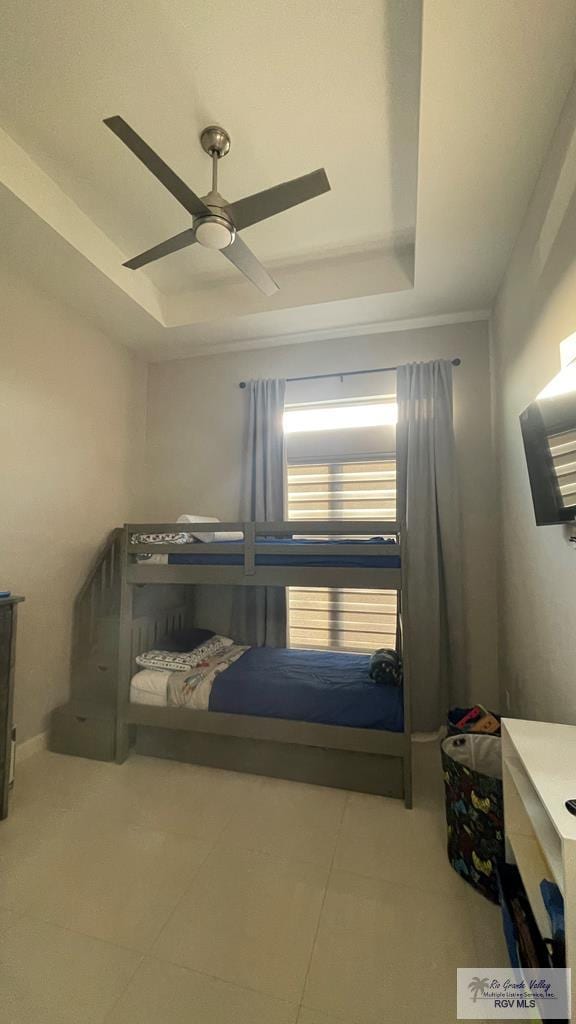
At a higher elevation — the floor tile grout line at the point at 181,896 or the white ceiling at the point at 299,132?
the white ceiling at the point at 299,132

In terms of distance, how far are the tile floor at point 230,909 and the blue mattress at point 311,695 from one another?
1.25ft

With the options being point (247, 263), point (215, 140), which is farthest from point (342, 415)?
point (215, 140)

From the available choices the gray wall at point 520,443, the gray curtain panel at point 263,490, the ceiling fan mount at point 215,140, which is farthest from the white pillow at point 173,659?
the ceiling fan mount at point 215,140

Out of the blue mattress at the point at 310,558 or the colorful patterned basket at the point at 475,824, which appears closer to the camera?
the colorful patterned basket at the point at 475,824

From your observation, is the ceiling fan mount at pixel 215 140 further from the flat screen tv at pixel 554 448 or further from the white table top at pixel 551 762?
the white table top at pixel 551 762

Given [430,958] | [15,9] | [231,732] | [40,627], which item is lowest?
[430,958]

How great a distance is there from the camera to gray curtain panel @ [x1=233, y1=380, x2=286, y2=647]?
9.70 ft

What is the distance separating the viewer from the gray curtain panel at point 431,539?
2.59 m

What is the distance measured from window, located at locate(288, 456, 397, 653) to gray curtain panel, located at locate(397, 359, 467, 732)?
23 centimetres

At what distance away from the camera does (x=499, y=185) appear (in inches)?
68.9

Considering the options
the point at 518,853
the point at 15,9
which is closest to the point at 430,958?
the point at 518,853

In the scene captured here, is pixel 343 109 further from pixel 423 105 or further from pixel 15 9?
pixel 15 9

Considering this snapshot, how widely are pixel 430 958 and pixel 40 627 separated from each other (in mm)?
2471

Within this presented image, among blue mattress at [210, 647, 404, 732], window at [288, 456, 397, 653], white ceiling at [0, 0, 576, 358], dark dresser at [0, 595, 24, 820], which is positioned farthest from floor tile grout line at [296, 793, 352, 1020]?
white ceiling at [0, 0, 576, 358]
